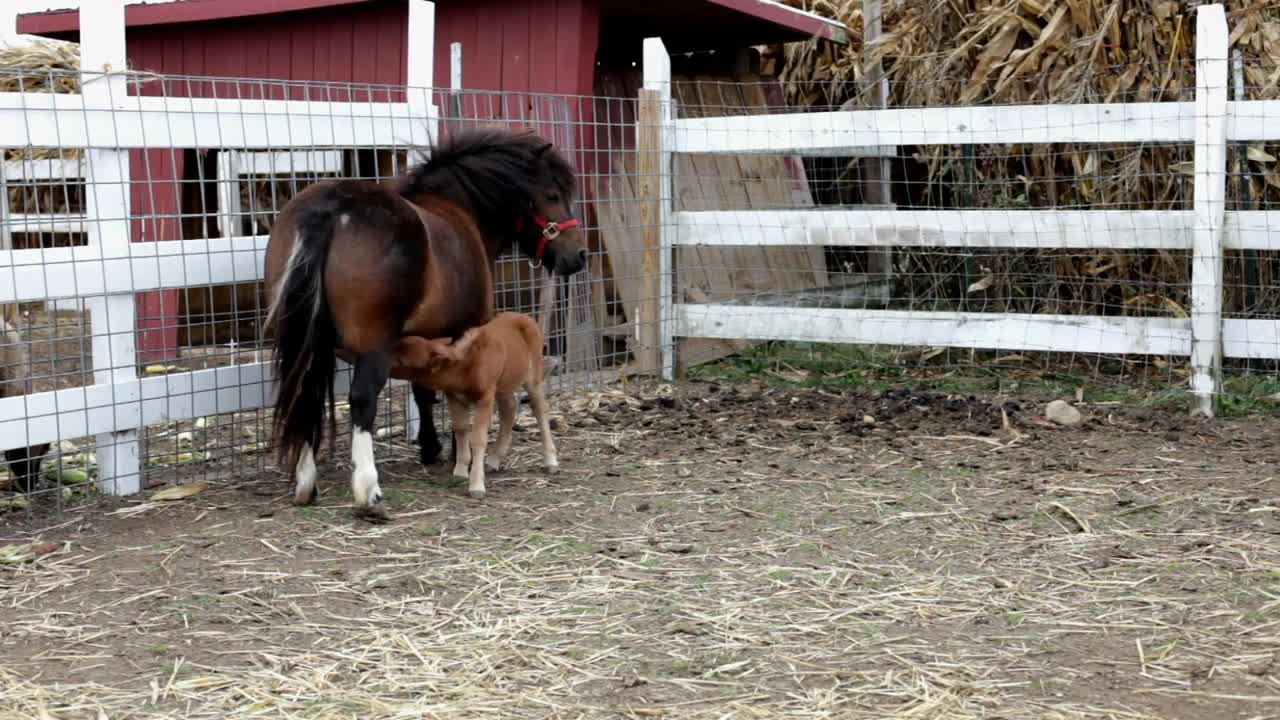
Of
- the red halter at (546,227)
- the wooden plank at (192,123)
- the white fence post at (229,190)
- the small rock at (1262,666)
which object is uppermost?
the wooden plank at (192,123)

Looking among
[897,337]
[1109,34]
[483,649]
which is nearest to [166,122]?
[483,649]

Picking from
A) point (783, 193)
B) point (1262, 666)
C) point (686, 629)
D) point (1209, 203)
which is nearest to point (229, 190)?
point (686, 629)

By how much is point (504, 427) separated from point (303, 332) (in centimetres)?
134

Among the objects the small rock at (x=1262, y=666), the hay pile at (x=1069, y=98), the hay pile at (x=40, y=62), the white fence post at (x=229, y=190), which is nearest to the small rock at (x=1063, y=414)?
the hay pile at (x=1069, y=98)

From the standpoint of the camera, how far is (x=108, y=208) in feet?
17.5

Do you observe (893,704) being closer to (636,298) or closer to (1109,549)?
(1109,549)

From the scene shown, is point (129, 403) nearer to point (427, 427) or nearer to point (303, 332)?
point (303, 332)

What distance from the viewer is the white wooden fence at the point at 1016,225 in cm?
705

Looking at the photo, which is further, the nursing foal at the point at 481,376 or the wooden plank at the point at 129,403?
the nursing foal at the point at 481,376

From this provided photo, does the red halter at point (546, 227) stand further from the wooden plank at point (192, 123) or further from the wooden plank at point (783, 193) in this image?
the wooden plank at point (783, 193)

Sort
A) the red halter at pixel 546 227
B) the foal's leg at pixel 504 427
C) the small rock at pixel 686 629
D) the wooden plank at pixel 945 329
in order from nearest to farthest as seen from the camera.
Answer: the small rock at pixel 686 629 → the foal's leg at pixel 504 427 → the red halter at pixel 546 227 → the wooden plank at pixel 945 329

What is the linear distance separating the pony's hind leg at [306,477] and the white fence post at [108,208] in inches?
30.6

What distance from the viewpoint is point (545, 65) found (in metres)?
8.94

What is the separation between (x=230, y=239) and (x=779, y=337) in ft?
12.3
